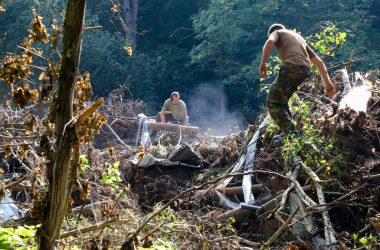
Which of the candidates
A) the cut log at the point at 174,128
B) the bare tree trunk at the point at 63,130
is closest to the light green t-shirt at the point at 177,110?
the cut log at the point at 174,128

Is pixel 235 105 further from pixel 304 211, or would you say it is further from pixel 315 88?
pixel 304 211

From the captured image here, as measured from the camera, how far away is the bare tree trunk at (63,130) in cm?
295

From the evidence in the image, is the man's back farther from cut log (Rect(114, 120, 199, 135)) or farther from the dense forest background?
the dense forest background

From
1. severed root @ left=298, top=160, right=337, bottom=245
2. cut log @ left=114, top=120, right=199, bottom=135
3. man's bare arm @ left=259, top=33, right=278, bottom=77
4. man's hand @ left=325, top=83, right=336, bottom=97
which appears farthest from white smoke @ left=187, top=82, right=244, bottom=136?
severed root @ left=298, top=160, right=337, bottom=245

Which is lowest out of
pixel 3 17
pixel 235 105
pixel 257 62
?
pixel 235 105

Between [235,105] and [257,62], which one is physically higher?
[257,62]

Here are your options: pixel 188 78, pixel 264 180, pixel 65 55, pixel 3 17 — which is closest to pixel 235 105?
pixel 188 78

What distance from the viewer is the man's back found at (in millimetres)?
7957

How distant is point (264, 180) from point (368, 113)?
1.93m

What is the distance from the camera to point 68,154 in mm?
2959

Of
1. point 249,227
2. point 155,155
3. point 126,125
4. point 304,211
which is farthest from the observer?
point 126,125

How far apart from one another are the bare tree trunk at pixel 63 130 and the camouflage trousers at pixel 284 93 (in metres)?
5.20

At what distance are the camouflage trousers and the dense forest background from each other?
16.1 m

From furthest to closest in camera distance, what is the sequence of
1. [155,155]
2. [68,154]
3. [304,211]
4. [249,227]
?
1. [155,155]
2. [249,227]
3. [304,211]
4. [68,154]
